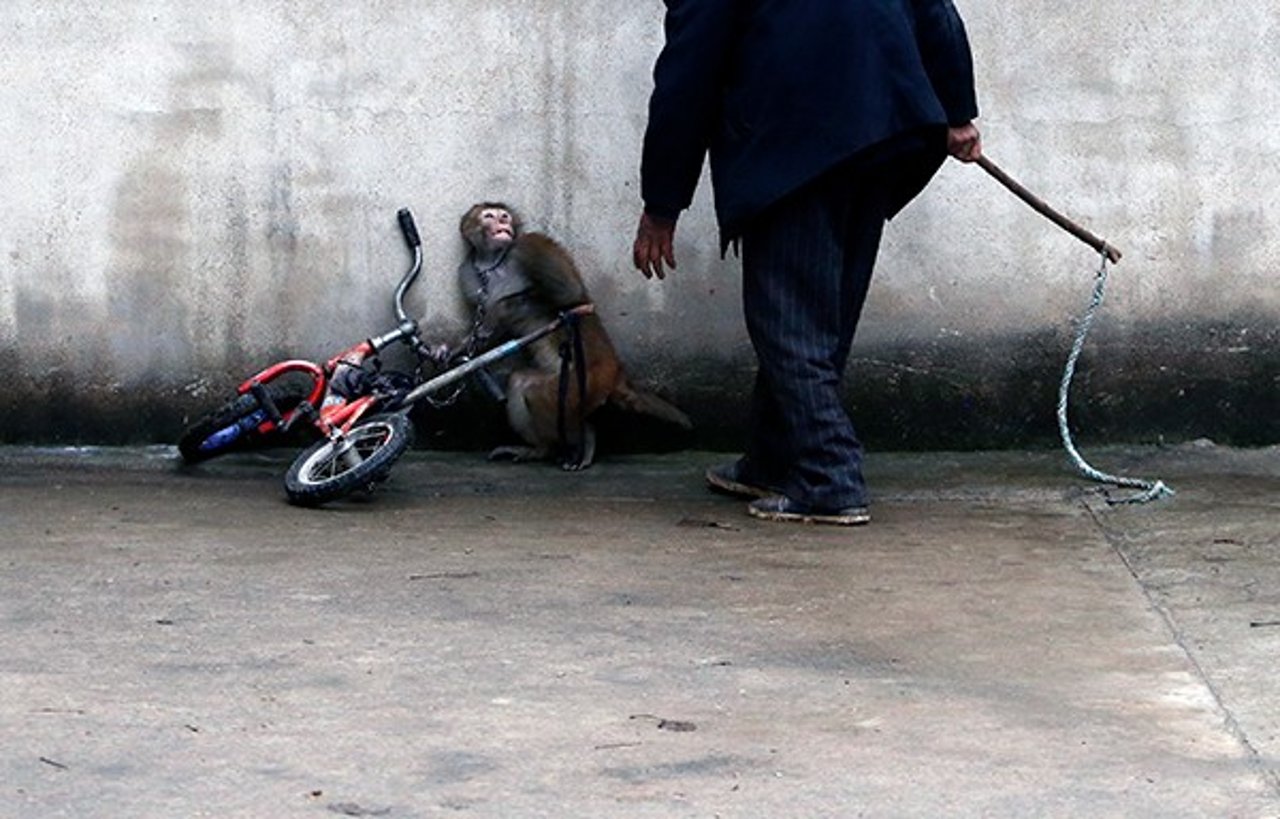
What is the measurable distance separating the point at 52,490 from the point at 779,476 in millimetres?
1959

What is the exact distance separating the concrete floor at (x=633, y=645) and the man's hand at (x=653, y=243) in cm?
65

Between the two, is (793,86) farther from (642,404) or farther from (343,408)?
(343,408)

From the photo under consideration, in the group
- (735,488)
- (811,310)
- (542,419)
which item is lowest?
(735,488)

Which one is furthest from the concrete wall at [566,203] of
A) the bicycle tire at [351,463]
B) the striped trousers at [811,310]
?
the striped trousers at [811,310]

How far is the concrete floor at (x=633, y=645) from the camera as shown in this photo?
4.43 meters

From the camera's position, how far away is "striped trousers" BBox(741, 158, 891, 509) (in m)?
6.60

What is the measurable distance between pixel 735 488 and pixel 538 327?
0.80m

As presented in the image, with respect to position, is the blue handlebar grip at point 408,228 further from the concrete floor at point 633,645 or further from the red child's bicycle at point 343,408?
the concrete floor at point 633,645

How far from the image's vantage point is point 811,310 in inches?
262

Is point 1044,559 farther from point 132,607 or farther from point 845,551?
point 132,607

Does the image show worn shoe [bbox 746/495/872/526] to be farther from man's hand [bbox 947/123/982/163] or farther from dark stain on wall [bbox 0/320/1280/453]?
man's hand [bbox 947/123/982/163]

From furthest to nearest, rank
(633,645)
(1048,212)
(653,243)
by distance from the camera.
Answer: (1048,212)
(653,243)
(633,645)

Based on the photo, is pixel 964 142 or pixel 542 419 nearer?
pixel 964 142

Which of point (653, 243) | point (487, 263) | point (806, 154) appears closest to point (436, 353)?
point (487, 263)
